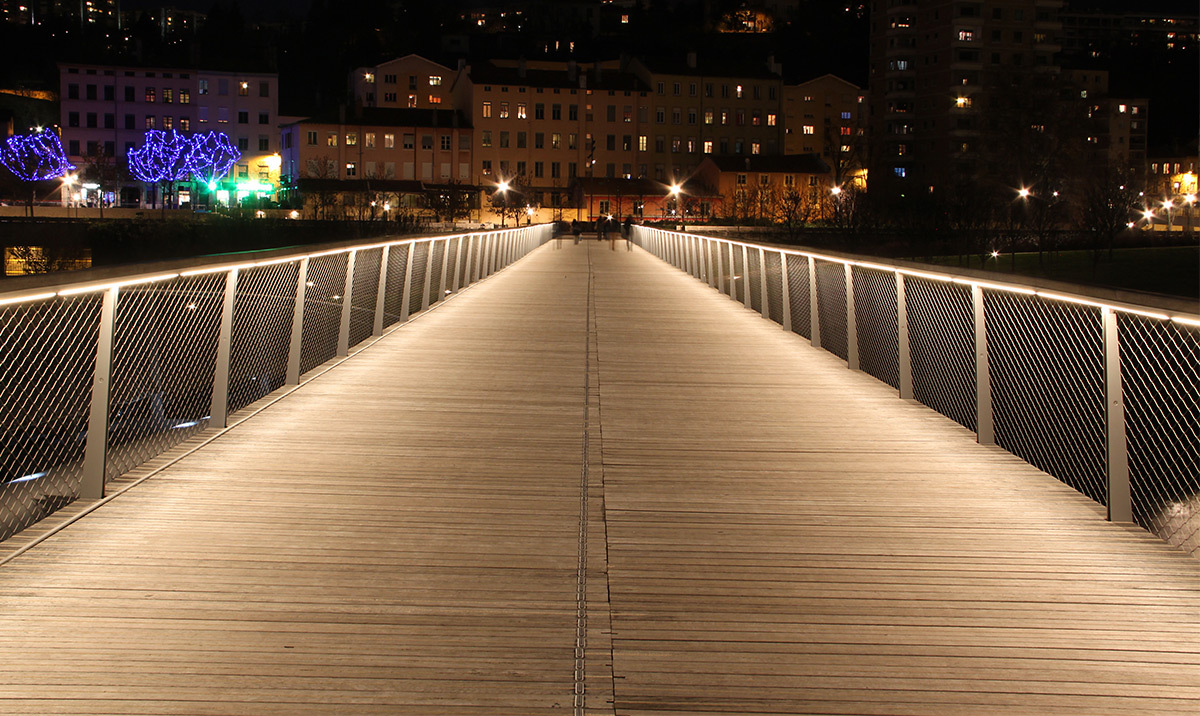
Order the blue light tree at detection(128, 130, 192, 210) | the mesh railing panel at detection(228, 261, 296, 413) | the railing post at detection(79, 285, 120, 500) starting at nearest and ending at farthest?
the railing post at detection(79, 285, 120, 500) → the mesh railing panel at detection(228, 261, 296, 413) → the blue light tree at detection(128, 130, 192, 210)

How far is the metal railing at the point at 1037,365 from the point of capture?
5.89m

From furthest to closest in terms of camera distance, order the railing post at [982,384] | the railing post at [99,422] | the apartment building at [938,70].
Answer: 1. the apartment building at [938,70]
2. the railing post at [982,384]
3. the railing post at [99,422]

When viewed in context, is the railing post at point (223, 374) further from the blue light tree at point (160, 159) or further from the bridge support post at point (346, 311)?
the blue light tree at point (160, 159)

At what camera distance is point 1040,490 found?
608 cm

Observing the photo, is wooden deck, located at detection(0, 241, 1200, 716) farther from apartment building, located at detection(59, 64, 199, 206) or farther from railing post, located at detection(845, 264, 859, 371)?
apartment building, located at detection(59, 64, 199, 206)

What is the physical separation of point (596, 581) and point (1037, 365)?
16.0m

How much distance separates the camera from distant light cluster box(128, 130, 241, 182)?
8175cm

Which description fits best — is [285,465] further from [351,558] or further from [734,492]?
[734,492]

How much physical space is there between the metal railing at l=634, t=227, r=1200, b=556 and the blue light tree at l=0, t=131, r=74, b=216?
5932 cm

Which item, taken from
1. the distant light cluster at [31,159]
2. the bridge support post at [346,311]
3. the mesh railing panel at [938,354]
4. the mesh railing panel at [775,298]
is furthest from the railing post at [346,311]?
the distant light cluster at [31,159]

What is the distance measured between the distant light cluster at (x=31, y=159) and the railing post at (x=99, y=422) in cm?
7778

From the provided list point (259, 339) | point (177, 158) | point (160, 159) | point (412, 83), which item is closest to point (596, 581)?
point (259, 339)

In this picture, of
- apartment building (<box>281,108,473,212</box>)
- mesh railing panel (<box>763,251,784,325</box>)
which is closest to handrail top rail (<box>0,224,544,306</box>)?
mesh railing panel (<box>763,251,784,325</box>)

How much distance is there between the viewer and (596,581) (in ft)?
14.5
